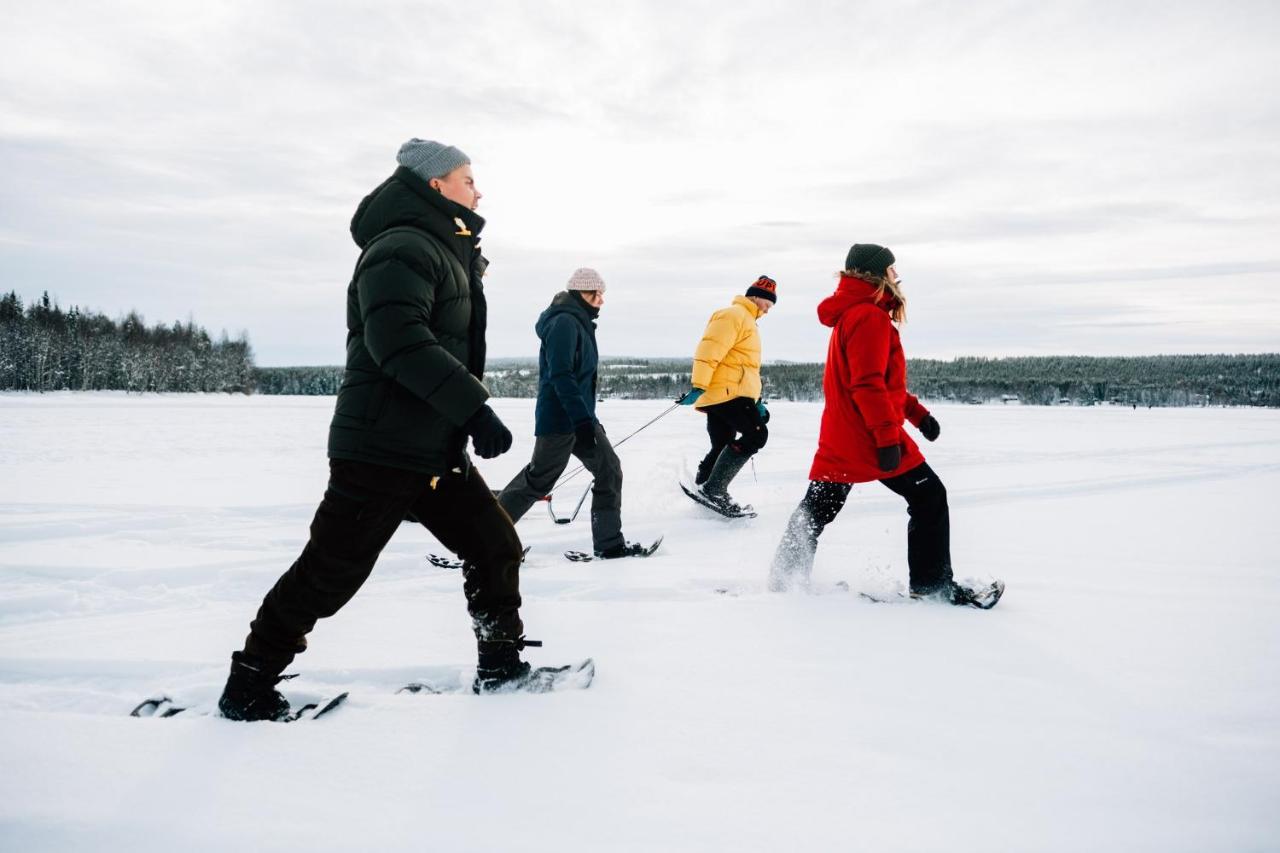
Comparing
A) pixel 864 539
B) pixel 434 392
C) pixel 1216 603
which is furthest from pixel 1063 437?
pixel 434 392

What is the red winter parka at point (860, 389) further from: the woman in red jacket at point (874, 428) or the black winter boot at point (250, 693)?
the black winter boot at point (250, 693)

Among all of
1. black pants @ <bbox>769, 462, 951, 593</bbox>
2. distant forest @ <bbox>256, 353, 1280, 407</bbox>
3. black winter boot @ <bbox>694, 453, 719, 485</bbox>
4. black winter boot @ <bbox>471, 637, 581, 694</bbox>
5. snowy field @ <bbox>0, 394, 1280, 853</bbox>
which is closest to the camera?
snowy field @ <bbox>0, 394, 1280, 853</bbox>

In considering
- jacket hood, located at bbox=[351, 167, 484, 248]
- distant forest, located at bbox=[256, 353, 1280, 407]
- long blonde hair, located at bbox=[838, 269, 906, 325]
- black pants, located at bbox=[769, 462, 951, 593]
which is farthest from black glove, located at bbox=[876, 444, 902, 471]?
distant forest, located at bbox=[256, 353, 1280, 407]

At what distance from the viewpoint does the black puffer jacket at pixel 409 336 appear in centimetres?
213

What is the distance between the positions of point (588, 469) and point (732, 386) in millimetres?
1704

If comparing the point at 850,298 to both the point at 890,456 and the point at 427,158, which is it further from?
the point at 427,158

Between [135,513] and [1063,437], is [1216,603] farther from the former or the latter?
[1063,437]

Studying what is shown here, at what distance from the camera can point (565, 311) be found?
4.54 metres

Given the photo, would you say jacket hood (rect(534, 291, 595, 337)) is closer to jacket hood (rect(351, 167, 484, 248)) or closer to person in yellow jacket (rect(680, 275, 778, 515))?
person in yellow jacket (rect(680, 275, 778, 515))

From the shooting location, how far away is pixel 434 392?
2143 millimetres

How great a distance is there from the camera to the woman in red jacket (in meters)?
3.46

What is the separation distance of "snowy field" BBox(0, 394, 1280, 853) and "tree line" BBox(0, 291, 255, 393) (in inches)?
2375

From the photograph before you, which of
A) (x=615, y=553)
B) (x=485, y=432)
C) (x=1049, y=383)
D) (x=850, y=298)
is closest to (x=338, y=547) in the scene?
(x=485, y=432)

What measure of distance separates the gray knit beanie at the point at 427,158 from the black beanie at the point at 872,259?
195 cm
